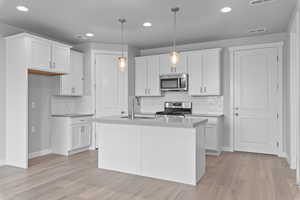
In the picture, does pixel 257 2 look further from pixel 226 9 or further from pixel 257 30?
pixel 257 30

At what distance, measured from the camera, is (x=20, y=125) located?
3.76 metres

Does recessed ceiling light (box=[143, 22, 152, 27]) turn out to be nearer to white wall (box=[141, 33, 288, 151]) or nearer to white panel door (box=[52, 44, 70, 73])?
white wall (box=[141, 33, 288, 151])

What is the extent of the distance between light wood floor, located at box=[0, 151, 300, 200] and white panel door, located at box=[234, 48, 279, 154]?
778mm

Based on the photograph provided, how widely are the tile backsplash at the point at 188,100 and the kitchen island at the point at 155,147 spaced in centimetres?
207

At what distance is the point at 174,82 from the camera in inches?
208

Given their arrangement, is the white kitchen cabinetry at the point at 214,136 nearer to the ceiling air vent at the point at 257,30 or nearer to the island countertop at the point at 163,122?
the island countertop at the point at 163,122

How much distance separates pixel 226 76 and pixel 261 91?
2.78 feet

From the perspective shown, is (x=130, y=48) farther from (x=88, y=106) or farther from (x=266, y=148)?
(x=266, y=148)

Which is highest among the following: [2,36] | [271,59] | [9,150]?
[2,36]

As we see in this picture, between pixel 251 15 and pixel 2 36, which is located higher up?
pixel 251 15

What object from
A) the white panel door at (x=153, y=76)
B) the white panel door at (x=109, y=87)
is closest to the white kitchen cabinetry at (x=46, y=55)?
the white panel door at (x=109, y=87)

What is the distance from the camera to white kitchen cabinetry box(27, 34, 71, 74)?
3761 millimetres

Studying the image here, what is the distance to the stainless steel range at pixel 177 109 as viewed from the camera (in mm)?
5414

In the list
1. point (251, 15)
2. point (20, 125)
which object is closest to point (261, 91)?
point (251, 15)
